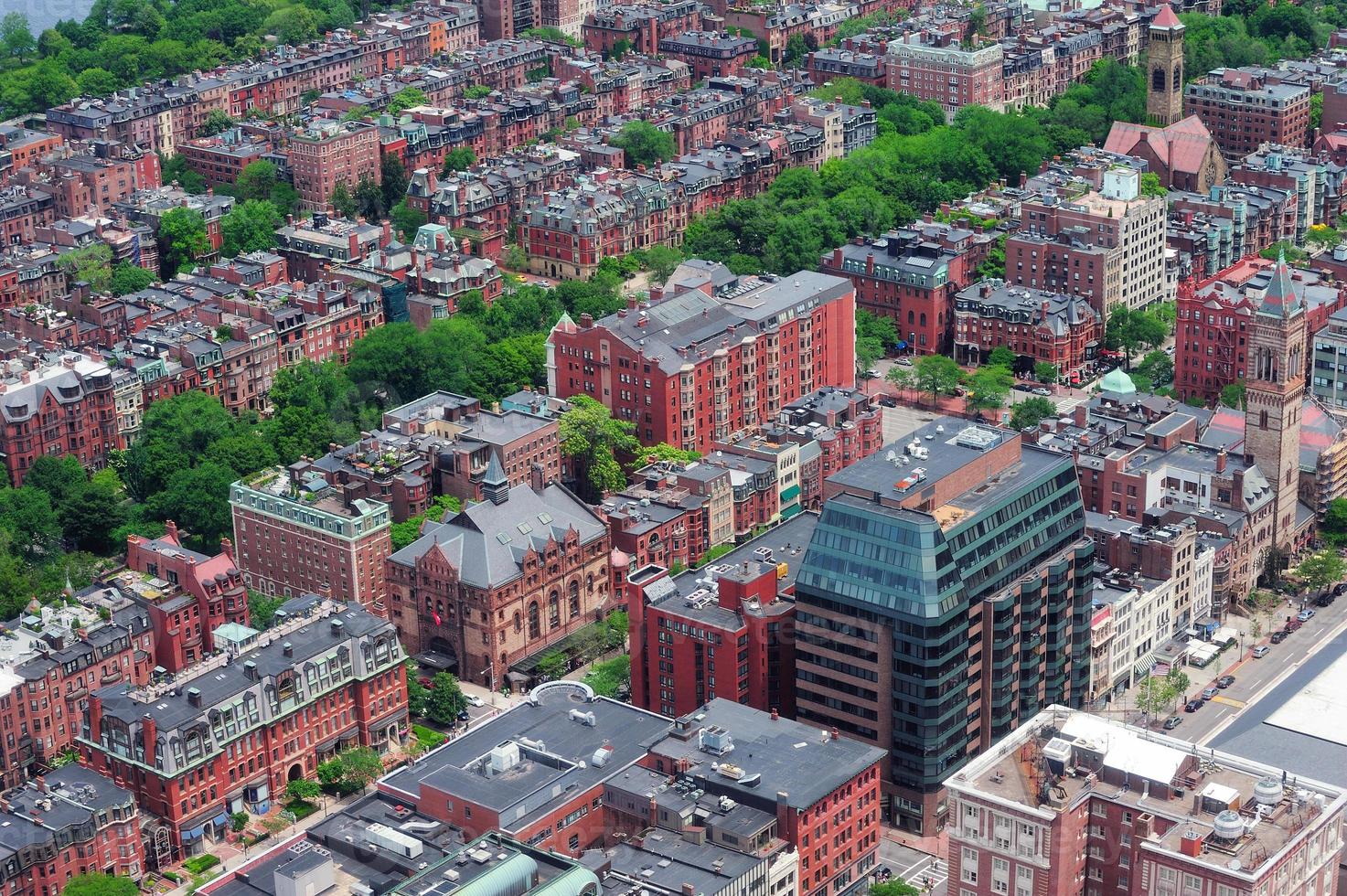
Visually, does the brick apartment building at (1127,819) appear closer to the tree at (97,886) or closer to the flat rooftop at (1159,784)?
the flat rooftop at (1159,784)

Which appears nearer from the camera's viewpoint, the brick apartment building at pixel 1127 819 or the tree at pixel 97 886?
the brick apartment building at pixel 1127 819

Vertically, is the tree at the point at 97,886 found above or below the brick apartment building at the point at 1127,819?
below

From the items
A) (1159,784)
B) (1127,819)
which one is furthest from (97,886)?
(1159,784)

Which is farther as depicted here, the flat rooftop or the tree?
the tree

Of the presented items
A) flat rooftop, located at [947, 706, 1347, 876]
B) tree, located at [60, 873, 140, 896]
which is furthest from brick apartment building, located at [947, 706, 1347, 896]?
tree, located at [60, 873, 140, 896]

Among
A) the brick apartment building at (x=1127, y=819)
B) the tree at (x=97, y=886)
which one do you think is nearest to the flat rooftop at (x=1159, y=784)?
the brick apartment building at (x=1127, y=819)

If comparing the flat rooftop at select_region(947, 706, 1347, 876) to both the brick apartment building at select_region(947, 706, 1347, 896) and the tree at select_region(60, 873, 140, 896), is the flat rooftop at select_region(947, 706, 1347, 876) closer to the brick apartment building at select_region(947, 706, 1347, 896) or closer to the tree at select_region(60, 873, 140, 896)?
the brick apartment building at select_region(947, 706, 1347, 896)
